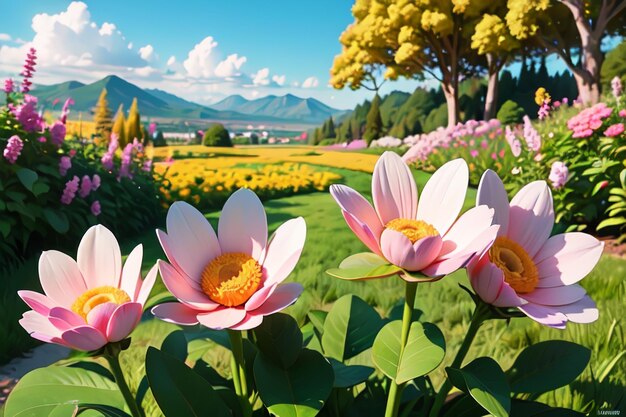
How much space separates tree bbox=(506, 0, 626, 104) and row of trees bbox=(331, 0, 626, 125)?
0.01m

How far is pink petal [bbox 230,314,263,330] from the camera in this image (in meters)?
0.50

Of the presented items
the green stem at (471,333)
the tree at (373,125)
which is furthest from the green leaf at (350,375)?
the tree at (373,125)

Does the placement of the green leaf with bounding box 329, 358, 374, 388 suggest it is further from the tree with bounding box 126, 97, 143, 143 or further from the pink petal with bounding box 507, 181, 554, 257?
the tree with bounding box 126, 97, 143, 143

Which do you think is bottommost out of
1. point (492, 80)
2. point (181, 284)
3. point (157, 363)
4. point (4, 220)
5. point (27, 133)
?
point (4, 220)

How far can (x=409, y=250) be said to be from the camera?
523 millimetres

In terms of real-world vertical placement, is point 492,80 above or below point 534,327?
above

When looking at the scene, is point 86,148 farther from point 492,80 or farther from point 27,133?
point 492,80

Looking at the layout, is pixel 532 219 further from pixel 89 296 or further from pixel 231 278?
pixel 89 296

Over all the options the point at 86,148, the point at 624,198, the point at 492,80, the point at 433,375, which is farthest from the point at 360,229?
the point at 492,80

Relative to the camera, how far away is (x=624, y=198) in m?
3.54

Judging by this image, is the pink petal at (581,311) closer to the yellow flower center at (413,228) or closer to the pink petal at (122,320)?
the yellow flower center at (413,228)

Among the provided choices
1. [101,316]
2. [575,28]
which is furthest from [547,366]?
[575,28]

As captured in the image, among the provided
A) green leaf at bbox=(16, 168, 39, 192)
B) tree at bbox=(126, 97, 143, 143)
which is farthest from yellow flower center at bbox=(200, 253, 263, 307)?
tree at bbox=(126, 97, 143, 143)

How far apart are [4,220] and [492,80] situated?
8836mm
